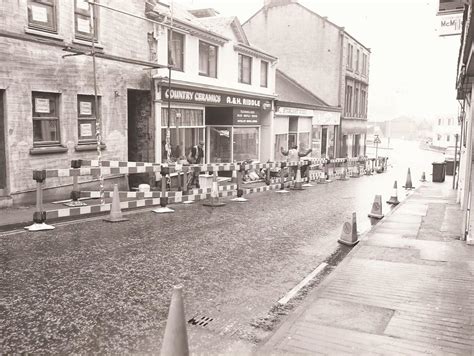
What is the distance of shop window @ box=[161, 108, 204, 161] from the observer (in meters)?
18.2

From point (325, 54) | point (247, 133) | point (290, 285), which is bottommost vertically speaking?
point (290, 285)

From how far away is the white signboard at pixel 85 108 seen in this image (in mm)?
14469

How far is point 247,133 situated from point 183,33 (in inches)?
304

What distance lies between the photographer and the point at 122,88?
16.0 meters

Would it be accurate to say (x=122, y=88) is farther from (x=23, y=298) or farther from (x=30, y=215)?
(x=23, y=298)

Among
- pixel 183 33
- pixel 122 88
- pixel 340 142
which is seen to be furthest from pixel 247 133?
pixel 340 142

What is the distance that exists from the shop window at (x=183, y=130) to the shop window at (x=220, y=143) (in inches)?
74.4

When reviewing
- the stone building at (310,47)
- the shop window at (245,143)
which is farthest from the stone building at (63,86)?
the stone building at (310,47)

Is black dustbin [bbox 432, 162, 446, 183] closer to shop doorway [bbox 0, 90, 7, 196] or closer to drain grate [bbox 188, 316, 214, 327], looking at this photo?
shop doorway [bbox 0, 90, 7, 196]

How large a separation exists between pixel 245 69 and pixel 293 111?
6009 millimetres

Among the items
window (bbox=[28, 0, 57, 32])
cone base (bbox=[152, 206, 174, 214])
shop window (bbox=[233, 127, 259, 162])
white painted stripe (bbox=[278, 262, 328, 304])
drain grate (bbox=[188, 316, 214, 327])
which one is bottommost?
white painted stripe (bbox=[278, 262, 328, 304])

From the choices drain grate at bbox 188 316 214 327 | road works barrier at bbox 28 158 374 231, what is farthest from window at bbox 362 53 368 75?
drain grate at bbox 188 316 214 327

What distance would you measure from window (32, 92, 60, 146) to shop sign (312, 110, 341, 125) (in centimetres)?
2237

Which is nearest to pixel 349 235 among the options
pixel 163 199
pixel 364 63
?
pixel 163 199
